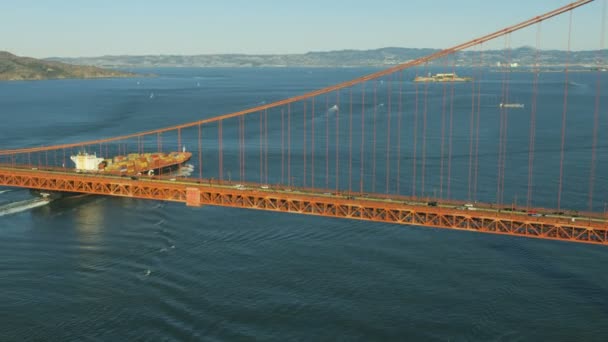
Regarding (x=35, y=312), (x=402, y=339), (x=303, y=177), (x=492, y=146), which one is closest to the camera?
(x=402, y=339)

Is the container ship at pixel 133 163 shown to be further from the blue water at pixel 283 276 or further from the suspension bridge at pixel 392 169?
the blue water at pixel 283 276

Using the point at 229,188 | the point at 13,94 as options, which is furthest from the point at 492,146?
the point at 13,94

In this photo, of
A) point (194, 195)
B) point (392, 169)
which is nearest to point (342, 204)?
point (194, 195)

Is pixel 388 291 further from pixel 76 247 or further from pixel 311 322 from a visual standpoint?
pixel 76 247

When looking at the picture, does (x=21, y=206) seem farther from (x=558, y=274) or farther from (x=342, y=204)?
(x=558, y=274)

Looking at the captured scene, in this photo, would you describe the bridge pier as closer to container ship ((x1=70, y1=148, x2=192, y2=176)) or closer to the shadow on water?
container ship ((x1=70, y1=148, x2=192, y2=176))
